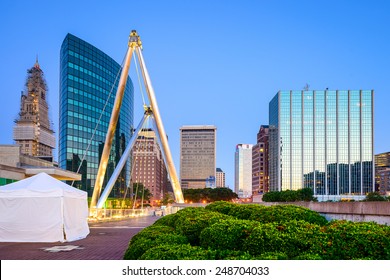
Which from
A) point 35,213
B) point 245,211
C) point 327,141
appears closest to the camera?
point 245,211

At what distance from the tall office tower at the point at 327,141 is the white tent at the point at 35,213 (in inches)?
5685

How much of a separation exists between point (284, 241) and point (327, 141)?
156m

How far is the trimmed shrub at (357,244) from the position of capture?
7.33m

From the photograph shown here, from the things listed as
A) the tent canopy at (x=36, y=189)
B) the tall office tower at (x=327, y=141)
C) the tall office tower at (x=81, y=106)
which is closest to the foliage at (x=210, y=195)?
the tall office tower at (x=81, y=106)

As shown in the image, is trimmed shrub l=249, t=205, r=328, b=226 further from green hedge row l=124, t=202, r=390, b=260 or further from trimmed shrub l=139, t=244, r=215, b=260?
trimmed shrub l=139, t=244, r=215, b=260

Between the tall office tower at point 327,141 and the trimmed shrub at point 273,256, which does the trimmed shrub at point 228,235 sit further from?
the tall office tower at point 327,141

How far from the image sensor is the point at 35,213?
1956 centimetres

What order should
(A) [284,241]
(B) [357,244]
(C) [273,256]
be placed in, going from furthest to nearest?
1. (A) [284,241]
2. (B) [357,244]
3. (C) [273,256]

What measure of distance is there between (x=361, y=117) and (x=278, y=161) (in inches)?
1359

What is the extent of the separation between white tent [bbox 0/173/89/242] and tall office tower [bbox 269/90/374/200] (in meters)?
144

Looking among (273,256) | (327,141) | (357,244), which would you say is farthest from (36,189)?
(327,141)

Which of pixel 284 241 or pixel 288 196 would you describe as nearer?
pixel 284 241

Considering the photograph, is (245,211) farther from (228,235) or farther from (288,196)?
(288,196)

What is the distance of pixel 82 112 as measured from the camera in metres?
93.8
